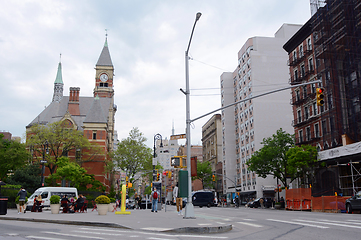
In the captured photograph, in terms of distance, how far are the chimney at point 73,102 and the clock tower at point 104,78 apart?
15958 millimetres

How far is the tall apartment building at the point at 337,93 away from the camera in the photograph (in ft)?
117

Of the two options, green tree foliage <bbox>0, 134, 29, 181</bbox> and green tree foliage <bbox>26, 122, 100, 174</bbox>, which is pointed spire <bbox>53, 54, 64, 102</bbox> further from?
green tree foliage <bbox>0, 134, 29, 181</bbox>

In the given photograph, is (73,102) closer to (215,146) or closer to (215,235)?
(215,146)

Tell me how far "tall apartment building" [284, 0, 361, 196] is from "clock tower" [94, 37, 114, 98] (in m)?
69.2

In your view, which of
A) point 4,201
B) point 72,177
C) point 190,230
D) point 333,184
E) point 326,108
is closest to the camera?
point 190,230

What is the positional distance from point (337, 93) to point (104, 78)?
7799 cm

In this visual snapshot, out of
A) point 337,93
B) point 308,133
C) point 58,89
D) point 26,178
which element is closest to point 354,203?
point 337,93

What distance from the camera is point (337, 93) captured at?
1507 inches

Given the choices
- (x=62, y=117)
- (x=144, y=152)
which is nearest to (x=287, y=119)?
(x=144, y=152)

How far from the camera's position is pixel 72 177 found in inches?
2189

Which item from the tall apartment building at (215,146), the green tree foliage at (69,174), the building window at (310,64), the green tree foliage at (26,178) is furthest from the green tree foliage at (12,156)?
the tall apartment building at (215,146)

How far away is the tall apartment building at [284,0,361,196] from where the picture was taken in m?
35.8

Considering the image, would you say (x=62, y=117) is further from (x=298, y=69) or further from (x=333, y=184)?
(x=333, y=184)

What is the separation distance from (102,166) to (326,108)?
5074 cm
